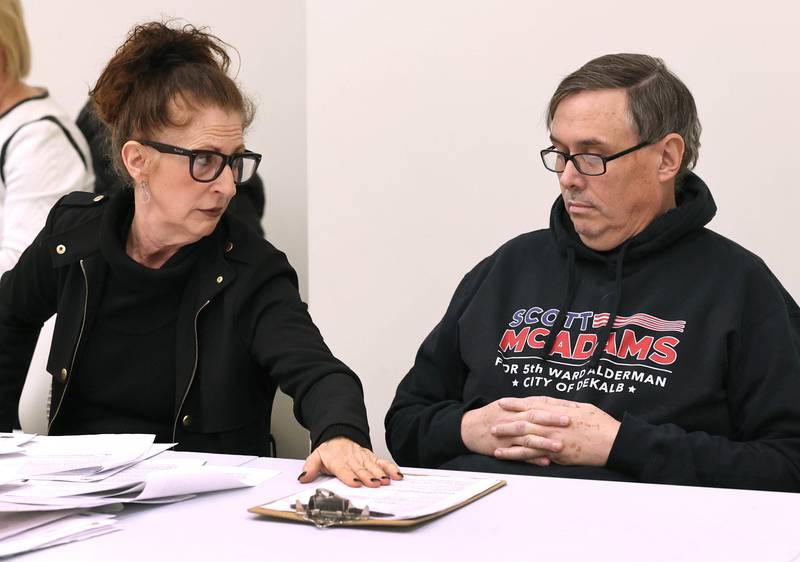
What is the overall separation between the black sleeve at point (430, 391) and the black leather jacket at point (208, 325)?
28cm

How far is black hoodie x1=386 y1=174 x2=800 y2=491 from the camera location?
1806mm

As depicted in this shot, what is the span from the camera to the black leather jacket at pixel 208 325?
2.04 meters

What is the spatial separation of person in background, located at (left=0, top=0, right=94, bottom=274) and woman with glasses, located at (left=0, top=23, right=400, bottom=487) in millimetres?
1023

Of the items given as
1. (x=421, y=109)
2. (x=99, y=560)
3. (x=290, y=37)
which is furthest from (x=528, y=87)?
(x=99, y=560)

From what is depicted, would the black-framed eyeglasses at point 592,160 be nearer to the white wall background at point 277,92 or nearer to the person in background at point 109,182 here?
the person in background at point 109,182

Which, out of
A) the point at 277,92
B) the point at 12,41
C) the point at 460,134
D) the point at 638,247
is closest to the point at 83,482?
the point at 638,247

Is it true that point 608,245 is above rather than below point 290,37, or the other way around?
below

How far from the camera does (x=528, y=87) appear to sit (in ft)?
9.39

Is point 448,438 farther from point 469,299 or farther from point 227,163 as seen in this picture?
point 227,163

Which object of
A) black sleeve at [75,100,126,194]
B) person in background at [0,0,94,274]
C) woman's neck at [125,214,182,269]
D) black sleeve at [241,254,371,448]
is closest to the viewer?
black sleeve at [241,254,371,448]

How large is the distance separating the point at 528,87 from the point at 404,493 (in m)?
1.74

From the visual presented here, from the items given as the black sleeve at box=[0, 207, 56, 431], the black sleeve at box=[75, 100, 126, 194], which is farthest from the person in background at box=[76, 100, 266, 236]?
the black sleeve at box=[0, 207, 56, 431]

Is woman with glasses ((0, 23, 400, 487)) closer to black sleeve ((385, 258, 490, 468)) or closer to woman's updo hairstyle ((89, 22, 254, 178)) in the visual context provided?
woman's updo hairstyle ((89, 22, 254, 178))

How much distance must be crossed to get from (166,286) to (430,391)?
0.60m
